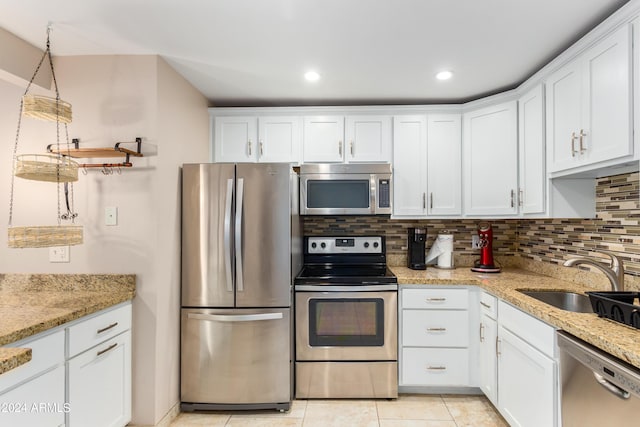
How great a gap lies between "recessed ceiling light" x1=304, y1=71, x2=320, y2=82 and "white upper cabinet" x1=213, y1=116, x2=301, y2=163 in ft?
1.51

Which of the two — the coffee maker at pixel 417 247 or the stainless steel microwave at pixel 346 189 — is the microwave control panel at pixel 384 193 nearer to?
the stainless steel microwave at pixel 346 189

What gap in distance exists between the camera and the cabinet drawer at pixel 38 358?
4.12 ft

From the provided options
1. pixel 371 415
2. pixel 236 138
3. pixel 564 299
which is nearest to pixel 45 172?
pixel 236 138

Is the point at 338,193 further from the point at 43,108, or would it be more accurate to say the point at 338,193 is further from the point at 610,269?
the point at 43,108

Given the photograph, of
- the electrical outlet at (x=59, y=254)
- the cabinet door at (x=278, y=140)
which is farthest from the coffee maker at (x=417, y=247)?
the electrical outlet at (x=59, y=254)

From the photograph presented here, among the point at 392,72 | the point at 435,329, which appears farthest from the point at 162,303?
the point at 392,72

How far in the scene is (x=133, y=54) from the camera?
2.05 meters

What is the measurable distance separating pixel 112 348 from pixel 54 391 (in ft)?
1.25

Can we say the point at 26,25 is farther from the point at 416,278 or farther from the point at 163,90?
the point at 416,278

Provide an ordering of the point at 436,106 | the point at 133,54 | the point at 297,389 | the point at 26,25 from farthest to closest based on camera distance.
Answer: the point at 436,106 → the point at 297,389 → the point at 133,54 → the point at 26,25

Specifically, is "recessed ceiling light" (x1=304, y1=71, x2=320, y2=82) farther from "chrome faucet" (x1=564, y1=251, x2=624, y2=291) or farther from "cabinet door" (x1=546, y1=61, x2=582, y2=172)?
"chrome faucet" (x1=564, y1=251, x2=624, y2=291)

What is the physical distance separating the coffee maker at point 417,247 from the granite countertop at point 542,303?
70 mm

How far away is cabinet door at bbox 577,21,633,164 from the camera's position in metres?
1.50

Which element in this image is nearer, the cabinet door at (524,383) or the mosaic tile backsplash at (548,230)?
the cabinet door at (524,383)
